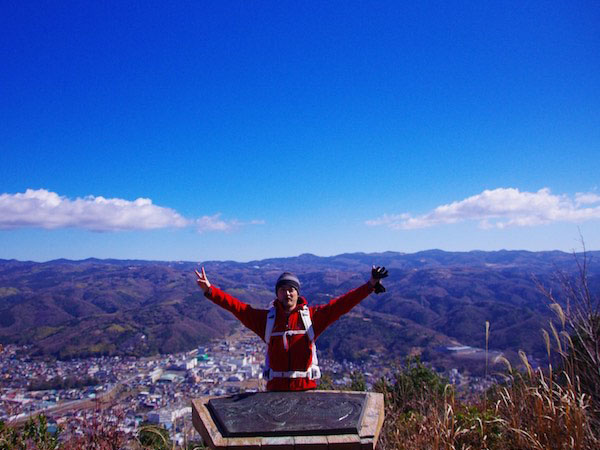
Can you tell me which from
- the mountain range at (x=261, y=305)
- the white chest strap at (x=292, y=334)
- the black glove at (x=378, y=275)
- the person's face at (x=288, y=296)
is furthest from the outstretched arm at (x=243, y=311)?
the mountain range at (x=261, y=305)

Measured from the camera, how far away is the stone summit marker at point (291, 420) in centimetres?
212

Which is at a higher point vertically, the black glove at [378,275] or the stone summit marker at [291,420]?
the black glove at [378,275]

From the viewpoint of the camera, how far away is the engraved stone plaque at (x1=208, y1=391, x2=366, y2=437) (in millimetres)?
2217

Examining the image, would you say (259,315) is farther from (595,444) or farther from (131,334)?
(131,334)

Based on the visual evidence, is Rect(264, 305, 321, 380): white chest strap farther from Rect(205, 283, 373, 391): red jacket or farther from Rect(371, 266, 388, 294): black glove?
Rect(371, 266, 388, 294): black glove

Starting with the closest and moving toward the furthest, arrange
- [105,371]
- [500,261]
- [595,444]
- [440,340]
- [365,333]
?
1. [595,444]
2. [105,371]
3. [440,340]
4. [365,333]
5. [500,261]

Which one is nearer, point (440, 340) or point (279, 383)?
point (279, 383)

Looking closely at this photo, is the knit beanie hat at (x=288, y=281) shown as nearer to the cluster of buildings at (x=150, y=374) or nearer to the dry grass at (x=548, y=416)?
the dry grass at (x=548, y=416)

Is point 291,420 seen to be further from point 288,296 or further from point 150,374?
point 150,374

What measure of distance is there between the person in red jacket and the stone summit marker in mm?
294

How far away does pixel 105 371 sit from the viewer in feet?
120

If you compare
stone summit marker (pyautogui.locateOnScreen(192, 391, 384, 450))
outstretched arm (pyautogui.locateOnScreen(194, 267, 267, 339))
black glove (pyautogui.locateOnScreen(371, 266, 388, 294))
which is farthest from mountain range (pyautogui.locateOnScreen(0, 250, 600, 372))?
stone summit marker (pyautogui.locateOnScreen(192, 391, 384, 450))

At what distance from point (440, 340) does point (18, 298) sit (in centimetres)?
8422

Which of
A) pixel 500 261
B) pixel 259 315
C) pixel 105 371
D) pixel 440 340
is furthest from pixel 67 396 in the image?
pixel 500 261
